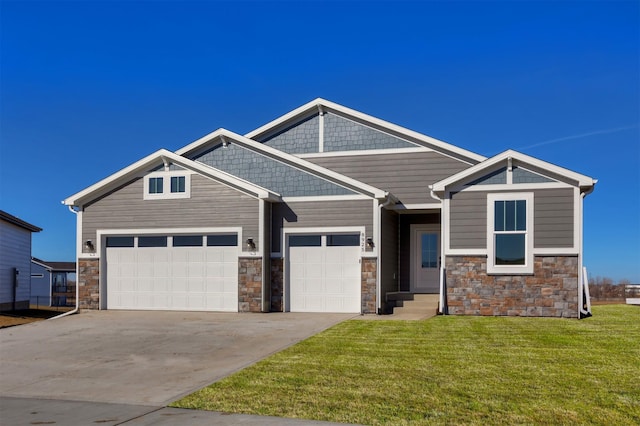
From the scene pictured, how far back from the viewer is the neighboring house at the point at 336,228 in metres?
14.0

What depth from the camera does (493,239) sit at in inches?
559

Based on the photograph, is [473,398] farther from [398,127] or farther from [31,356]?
[398,127]

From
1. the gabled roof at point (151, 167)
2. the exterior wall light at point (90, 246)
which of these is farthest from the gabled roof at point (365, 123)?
the exterior wall light at point (90, 246)

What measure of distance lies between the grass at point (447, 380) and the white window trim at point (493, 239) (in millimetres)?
2890

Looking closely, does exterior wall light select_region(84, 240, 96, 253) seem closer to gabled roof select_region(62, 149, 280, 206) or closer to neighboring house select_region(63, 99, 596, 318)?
neighboring house select_region(63, 99, 596, 318)

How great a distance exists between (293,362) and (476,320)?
619 centimetres

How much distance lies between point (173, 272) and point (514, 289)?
30.3ft

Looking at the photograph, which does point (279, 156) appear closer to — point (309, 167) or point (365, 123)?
point (309, 167)

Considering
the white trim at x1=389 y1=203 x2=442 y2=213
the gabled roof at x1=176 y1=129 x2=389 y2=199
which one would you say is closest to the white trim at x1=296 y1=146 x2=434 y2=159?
the gabled roof at x1=176 y1=129 x2=389 y2=199

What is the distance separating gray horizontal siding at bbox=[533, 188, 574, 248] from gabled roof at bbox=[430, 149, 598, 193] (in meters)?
0.32

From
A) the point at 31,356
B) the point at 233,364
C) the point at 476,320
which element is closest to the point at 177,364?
the point at 233,364

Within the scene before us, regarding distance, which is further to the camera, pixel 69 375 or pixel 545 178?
pixel 545 178

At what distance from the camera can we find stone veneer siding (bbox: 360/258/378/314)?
1497cm

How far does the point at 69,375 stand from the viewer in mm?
8453
